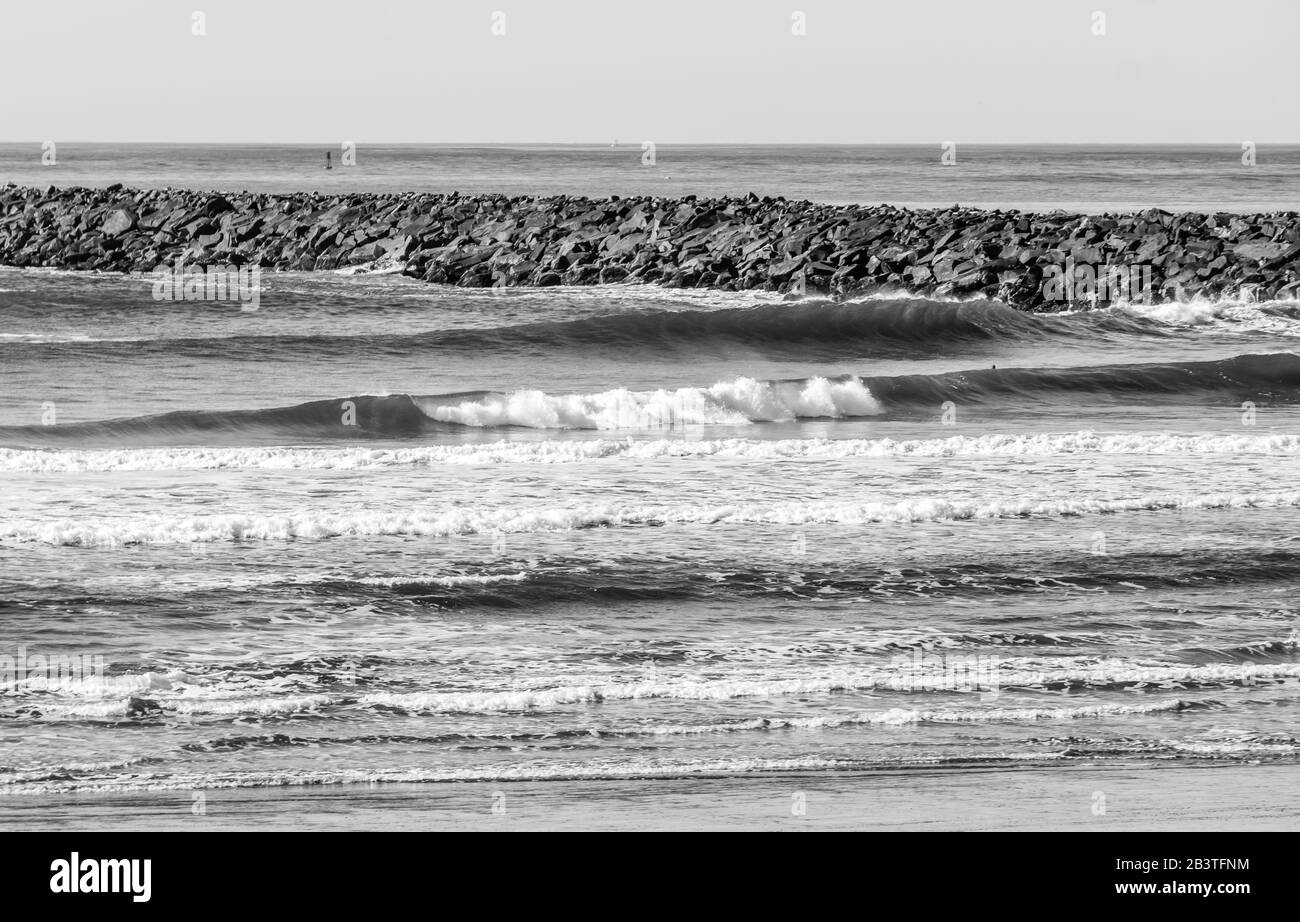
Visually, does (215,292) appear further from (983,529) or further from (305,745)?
(305,745)

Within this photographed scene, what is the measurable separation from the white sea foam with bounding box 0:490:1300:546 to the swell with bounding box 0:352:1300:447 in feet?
17.9

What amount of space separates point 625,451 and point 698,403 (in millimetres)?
3982

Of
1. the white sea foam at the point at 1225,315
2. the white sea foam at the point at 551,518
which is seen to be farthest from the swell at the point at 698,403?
Result: the white sea foam at the point at 1225,315

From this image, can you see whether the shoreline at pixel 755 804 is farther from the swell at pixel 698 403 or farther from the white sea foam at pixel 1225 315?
the white sea foam at pixel 1225 315

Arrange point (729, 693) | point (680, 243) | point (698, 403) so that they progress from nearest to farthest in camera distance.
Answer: point (729, 693), point (698, 403), point (680, 243)

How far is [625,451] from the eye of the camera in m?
17.5

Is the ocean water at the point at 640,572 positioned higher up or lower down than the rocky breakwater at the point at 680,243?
lower down

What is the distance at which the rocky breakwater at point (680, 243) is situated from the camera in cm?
3547

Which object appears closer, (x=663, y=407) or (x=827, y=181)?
(x=663, y=407)

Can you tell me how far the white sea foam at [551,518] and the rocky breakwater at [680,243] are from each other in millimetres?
19400

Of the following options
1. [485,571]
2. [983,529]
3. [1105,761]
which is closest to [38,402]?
[485,571]

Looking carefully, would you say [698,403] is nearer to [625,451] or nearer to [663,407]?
[663,407]

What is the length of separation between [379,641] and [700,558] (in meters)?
3.10

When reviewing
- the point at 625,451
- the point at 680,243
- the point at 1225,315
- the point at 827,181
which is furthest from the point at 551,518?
the point at 827,181
